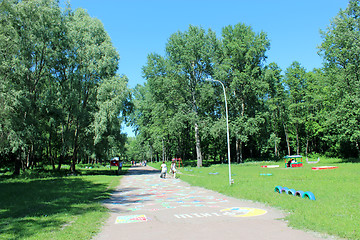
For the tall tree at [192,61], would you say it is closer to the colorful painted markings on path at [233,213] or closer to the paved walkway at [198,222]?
the paved walkway at [198,222]

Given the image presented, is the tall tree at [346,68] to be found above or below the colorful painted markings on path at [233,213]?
above

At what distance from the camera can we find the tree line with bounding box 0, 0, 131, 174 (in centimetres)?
2506

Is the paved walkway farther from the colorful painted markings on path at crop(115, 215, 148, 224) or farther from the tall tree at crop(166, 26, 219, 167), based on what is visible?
the tall tree at crop(166, 26, 219, 167)

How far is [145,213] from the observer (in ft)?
30.0

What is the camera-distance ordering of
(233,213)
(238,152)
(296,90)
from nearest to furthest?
(233,213)
(238,152)
(296,90)

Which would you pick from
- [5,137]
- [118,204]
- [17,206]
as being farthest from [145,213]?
[5,137]

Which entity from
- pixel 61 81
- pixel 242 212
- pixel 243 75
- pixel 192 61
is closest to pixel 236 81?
pixel 243 75

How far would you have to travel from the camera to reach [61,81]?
Result: 104 ft

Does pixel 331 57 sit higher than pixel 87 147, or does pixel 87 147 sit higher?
pixel 331 57

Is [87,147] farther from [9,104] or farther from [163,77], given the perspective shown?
[163,77]

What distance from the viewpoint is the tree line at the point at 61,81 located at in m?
25.1

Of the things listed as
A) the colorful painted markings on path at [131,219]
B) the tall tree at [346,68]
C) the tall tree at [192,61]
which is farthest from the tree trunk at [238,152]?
the colorful painted markings on path at [131,219]

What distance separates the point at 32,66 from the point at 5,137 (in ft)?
29.4

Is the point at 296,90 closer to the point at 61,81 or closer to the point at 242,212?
the point at 61,81
